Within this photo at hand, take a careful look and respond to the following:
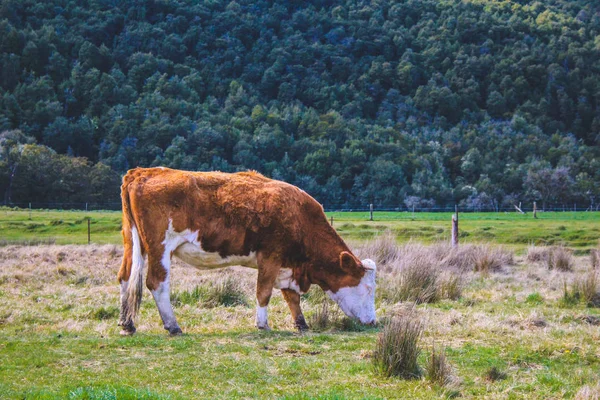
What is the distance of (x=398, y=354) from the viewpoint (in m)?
8.29

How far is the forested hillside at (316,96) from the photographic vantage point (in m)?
94.9

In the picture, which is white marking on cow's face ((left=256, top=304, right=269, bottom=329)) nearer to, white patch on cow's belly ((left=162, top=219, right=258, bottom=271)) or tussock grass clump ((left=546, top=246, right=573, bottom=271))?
white patch on cow's belly ((left=162, top=219, right=258, bottom=271))

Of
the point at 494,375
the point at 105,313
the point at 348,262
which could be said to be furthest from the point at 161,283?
the point at 494,375

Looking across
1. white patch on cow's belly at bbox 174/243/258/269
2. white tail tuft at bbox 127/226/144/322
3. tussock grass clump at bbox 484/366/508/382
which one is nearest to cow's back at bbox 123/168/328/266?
white patch on cow's belly at bbox 174/243/258/269

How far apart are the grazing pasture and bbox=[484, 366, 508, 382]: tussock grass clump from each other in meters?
0.02

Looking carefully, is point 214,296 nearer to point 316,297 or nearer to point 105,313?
point 316,297

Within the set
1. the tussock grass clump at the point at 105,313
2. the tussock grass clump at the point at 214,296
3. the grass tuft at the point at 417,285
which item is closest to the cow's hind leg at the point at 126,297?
the tussock grass clump at the point at 105,313

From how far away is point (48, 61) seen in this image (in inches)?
4710

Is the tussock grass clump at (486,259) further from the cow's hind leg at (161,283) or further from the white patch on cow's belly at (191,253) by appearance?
the cow's hind leg at (161,283)

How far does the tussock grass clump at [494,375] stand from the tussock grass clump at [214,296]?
7088mm

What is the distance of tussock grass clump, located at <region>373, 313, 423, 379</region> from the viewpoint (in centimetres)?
827

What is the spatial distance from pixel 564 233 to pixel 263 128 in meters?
71.9

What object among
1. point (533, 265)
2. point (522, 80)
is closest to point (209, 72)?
point (522, 80)

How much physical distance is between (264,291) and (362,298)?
1746mm
